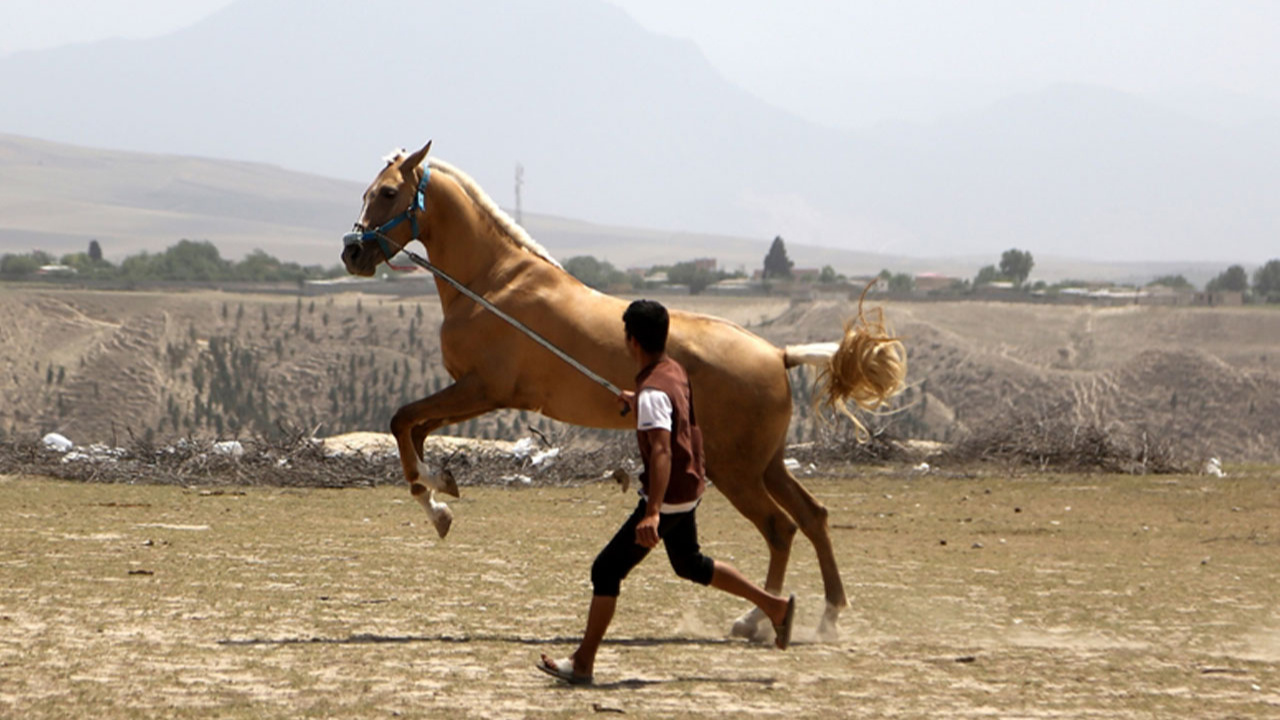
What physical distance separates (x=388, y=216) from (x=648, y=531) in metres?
4.02

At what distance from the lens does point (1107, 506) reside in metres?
19.4

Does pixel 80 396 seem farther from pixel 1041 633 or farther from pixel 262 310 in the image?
pixel 1041 633

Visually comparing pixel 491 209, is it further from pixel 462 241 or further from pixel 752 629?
pixel 752 629

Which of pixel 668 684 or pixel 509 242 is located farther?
pixel 509 242

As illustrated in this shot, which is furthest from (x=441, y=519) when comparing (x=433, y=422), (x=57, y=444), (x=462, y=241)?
(x=57, y=444)

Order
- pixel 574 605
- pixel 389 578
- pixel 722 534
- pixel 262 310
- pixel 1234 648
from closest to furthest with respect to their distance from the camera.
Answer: pixel 1234 648, pixel 574 605, pixel 389 578, pixel 722 534, pixel 262 310

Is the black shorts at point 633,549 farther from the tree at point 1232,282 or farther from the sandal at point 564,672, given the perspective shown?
the tree at point 1232,282

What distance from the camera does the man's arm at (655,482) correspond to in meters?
8.05

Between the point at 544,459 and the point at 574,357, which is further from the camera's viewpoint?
the point at 544,459

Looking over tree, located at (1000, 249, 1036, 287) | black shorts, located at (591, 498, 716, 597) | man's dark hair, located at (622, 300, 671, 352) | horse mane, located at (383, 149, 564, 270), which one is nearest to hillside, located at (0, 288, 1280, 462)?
horse mane, located at (383, 149, 564, 270)

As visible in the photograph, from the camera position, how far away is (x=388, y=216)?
11305 millimetres

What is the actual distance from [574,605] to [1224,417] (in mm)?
62105

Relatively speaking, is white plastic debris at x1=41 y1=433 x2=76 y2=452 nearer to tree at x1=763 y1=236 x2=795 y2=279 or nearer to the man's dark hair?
the man's dark hair

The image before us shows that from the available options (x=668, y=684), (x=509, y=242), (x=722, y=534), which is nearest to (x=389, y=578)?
(x=509, y=242)
